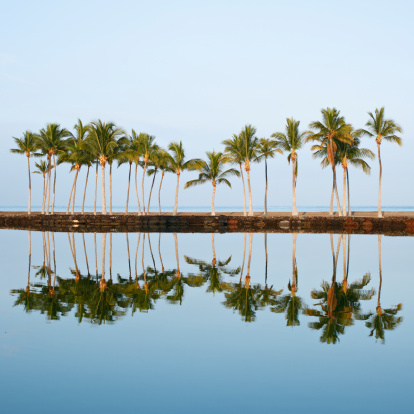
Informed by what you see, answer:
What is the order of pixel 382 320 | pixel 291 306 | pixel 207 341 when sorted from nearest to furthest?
pixel 207 341 < pixel 382 320 < pixel 291 306

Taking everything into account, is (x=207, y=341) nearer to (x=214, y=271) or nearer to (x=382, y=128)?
(x=214, y=271)

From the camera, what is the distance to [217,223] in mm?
53125

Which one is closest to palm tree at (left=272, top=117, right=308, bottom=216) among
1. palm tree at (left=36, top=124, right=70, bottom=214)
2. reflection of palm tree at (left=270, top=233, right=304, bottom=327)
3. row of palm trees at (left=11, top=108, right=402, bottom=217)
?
row of palm trees at (left=11, top=108, right=402, bottom=217)

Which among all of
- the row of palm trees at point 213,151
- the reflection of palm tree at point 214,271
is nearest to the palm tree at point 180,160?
the row of palm trees at point 213,151

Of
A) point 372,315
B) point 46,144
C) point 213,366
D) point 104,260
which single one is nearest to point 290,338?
point 213,366

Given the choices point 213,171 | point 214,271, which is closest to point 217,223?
point 213,171

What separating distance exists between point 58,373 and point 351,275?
1240 centimetres

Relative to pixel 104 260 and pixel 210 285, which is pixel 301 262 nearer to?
pixel 210 285

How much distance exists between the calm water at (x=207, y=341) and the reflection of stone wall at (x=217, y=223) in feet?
101

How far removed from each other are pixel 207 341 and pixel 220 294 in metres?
4.83

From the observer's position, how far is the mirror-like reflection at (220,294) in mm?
10766

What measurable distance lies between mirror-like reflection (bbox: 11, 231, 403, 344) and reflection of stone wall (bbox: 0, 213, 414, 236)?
1128 inches

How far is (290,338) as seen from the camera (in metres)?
9.10

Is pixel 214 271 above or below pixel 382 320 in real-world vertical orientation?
above
